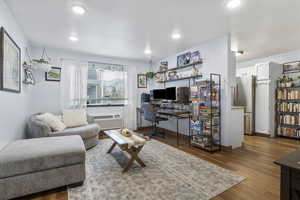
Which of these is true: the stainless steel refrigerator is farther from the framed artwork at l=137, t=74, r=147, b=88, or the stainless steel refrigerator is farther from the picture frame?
the framed artwork at l=137, t=74, r=147, b=88

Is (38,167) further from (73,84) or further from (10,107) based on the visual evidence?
(73,84)

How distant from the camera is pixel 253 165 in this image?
2.41m

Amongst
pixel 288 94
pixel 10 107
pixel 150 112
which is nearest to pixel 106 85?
pixel 150 112

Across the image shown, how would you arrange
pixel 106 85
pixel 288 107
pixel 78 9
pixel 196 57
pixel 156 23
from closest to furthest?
pixel 78 9, pixel 156 23, pixel 196 57, pixel 288 107, pixel 106 85

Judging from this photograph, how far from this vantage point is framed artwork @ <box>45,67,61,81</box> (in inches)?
151

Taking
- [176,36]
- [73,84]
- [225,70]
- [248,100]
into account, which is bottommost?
[248,100]

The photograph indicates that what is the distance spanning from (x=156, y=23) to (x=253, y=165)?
2.92 meters

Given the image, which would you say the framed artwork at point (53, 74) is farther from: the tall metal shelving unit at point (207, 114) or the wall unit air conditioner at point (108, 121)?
the tall metal shelving unit at point (207, 114)

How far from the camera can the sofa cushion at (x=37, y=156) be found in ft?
5.00

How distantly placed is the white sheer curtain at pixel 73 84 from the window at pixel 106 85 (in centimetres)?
29

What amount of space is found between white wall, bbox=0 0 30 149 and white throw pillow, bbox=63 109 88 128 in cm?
77

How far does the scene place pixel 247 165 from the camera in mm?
2416

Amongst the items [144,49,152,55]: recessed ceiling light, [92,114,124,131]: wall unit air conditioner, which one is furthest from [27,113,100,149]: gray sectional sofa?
[144,49,152,55]: recessed ceiling light

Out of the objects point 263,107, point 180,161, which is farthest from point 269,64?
point 180,161
